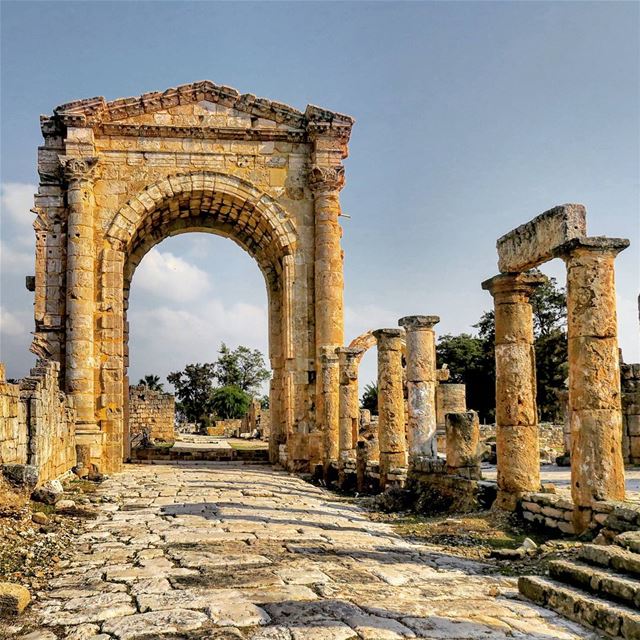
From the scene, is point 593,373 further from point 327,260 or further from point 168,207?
point 168,207

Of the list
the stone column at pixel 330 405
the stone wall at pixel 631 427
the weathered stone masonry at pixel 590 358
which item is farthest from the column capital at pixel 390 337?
the stone wall at pixel 631 427

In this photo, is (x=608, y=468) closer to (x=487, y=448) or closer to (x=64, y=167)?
(x=487, y=448)

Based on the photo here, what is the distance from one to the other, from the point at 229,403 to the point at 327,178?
4536cm

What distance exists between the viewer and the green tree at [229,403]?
63.2 m

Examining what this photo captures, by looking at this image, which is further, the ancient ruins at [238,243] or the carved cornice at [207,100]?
the carved cornice at [207,100]

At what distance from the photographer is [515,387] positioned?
396 inches

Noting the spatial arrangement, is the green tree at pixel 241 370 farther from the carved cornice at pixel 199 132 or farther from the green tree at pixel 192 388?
the carved cornice at pixel 199 132

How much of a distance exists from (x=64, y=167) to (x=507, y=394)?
42.3 ft

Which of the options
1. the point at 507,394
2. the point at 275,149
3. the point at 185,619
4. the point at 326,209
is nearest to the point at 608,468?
the point at 507,394

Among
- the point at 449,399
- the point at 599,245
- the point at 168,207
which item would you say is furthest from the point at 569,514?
the point at 449,399

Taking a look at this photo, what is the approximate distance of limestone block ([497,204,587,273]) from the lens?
8.43 meters

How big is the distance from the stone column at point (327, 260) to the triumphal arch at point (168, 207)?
0.10 feet

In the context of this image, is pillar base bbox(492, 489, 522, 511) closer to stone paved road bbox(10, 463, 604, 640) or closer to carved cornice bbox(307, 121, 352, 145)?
stone paved road bbox(10, 463, 604, 640)

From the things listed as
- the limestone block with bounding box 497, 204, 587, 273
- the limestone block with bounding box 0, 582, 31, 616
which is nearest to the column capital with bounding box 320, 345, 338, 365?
the limestone block with bounding box 497, 204, 587, 273
